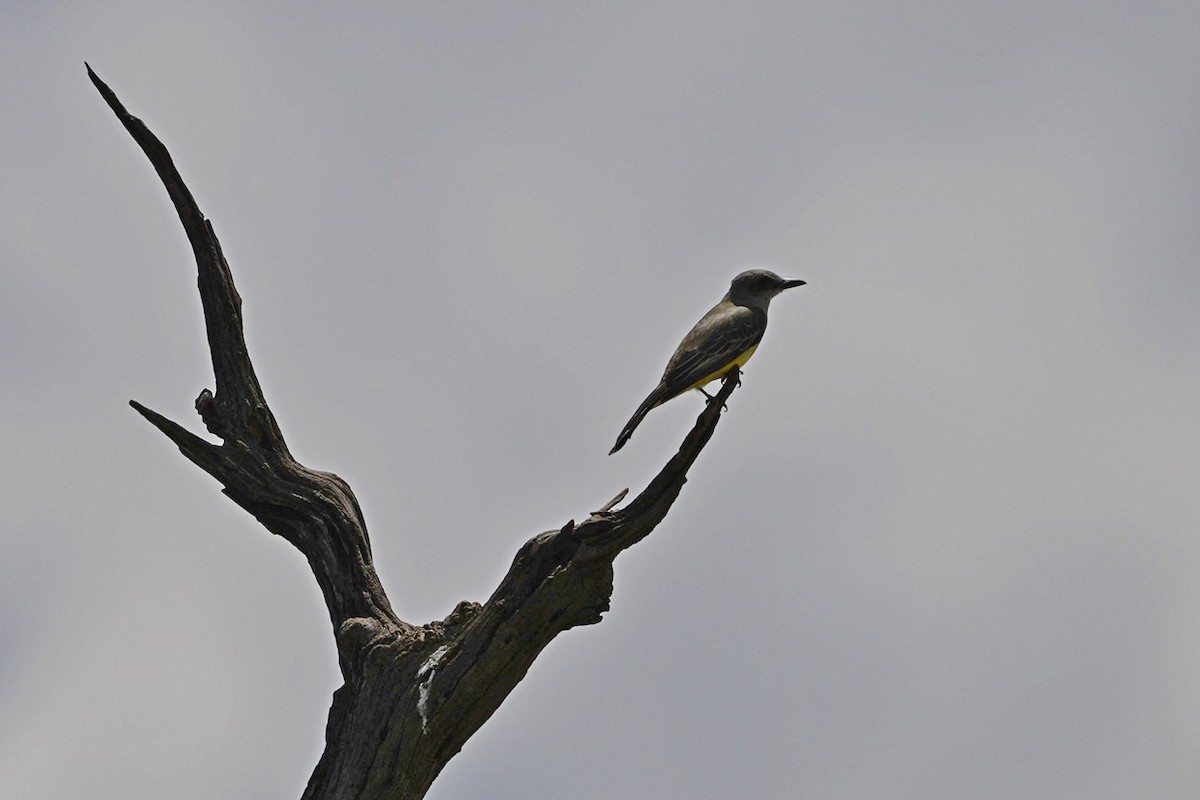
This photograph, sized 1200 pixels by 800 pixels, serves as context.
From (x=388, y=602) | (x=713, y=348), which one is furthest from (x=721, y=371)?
(x=388, y=602)

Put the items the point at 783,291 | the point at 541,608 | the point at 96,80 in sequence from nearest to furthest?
1. the point at 541,608
2. the point at 96,80
3. the point at 783,291

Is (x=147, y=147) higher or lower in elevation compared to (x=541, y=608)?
higher

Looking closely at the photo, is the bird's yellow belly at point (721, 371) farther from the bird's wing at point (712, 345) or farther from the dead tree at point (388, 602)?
the dead tree at point (388, 602)

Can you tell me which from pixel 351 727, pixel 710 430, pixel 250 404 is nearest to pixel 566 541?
pixel 710 430

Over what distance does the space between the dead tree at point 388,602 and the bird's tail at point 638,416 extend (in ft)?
3.31

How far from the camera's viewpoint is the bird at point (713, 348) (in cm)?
1329

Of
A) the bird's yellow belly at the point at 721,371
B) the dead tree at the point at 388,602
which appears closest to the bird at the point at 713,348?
the bird's yellow belly at the point at 721,371

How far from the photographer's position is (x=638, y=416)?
526 inches

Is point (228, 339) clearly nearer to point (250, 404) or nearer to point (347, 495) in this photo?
point (250, 404)

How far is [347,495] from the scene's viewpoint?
42.2ft

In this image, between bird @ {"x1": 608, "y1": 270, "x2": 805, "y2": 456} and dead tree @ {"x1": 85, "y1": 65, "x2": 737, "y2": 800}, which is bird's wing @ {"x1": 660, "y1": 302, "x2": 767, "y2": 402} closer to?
bird @ {"x1": 608, "y1": 270, "x2": 805, "y2": 456}

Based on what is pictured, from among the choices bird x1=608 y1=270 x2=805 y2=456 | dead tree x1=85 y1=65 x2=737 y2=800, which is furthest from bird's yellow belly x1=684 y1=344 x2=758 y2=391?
dead tree x1=85 y1=65 x2=737 y2=800

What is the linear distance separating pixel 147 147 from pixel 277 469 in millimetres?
2705

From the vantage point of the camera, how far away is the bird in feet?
43.6
